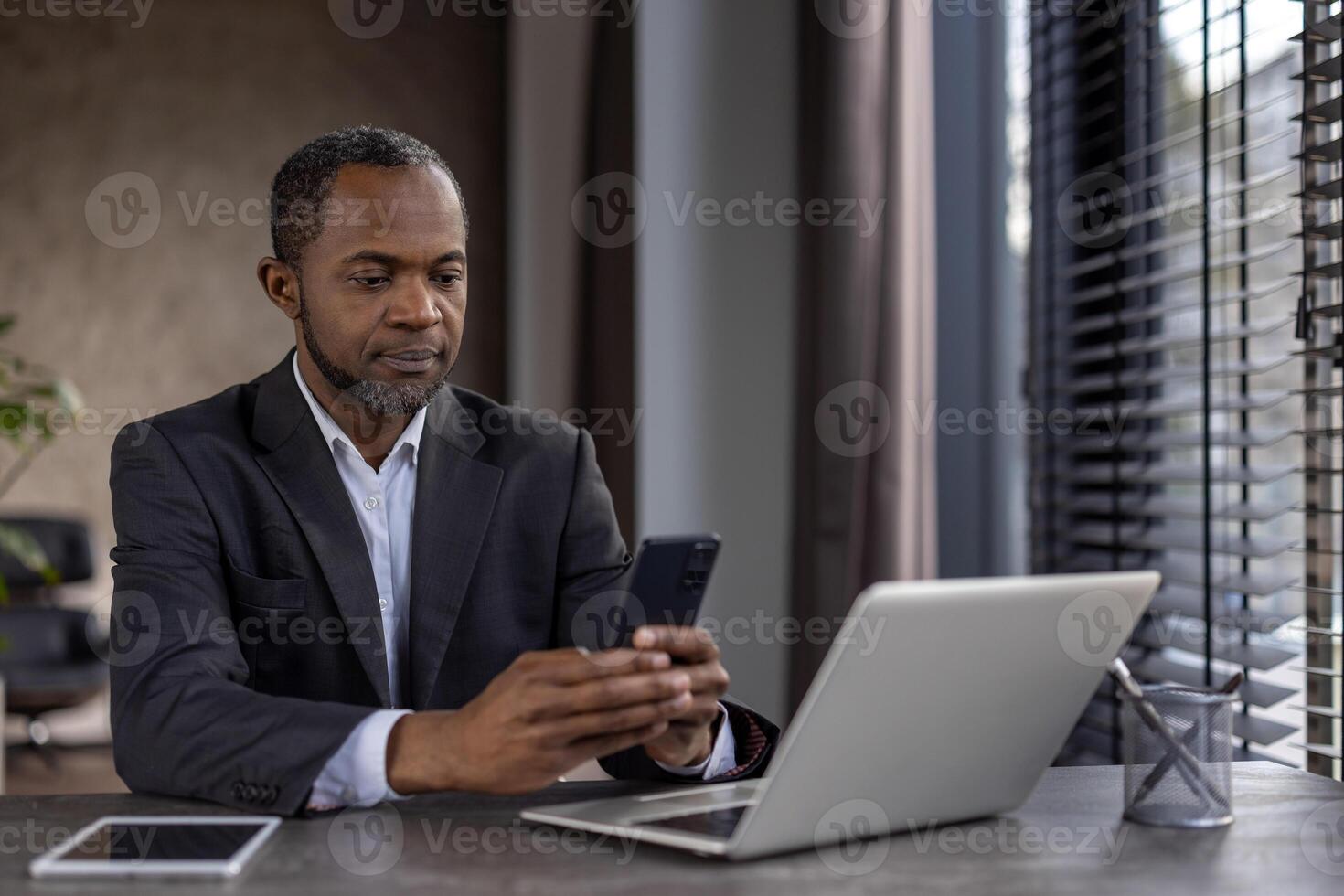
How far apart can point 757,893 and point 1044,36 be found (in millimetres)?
1936

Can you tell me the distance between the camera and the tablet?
2.82 feet

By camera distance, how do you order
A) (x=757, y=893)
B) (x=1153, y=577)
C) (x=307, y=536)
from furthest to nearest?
(x=307, y=536), (x=1153, y=577), (x=757, y=893)

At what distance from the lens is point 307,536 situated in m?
1.40

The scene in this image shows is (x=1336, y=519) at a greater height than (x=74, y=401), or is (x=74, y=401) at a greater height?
(x=74, y=401)

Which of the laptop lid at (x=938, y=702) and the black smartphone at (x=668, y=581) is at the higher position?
the black smartphone at (x=668, y=581)


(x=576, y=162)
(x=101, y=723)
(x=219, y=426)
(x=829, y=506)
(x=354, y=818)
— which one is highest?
(x=576, y=162)

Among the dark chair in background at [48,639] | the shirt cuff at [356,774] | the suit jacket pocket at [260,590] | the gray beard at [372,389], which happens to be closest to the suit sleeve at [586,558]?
the gray beard at [372,389]

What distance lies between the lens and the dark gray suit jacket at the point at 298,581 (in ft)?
3.62

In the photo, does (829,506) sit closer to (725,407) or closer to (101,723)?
(725,407)

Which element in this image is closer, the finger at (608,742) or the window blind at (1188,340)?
the finger at (608,742)

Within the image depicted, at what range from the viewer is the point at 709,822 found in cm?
97

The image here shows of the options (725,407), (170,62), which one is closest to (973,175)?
(725,407)

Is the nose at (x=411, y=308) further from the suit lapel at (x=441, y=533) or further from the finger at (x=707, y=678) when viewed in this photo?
the finger at (x=707, y=678)

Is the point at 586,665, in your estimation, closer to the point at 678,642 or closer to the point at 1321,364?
the point at 678,642
